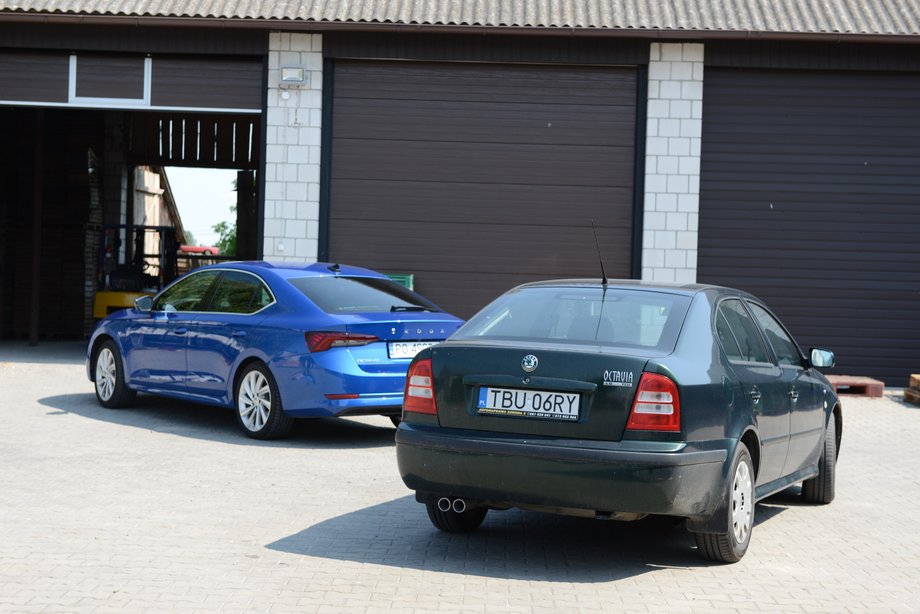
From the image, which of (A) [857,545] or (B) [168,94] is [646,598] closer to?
(A) [857,545]

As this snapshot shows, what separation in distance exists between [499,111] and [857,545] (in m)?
11.1

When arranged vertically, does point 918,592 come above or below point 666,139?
below

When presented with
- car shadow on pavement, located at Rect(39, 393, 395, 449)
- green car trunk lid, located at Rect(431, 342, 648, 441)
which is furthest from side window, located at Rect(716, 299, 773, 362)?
car shadow on pavement, located at Rect(39, 393, 395, 449)

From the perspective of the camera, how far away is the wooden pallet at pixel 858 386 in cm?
1521

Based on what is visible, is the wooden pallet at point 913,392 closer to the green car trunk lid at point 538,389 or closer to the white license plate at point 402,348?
the white license plate at point 402,348

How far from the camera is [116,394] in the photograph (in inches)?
460

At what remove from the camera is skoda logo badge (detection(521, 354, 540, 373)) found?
581cm

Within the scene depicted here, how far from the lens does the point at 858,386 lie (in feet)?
50.4

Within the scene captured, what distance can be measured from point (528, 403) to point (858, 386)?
1069 centimetres

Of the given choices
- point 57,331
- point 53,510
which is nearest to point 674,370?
point 53,510

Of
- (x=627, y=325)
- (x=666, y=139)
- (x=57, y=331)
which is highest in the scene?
(x=666, y=139)

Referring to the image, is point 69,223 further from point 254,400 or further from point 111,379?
point 254,400

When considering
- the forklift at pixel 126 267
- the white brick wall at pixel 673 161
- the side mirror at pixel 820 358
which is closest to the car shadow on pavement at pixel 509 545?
the side mirror at pixel 820 358

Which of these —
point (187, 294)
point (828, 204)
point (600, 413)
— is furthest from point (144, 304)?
point (828, 204)
